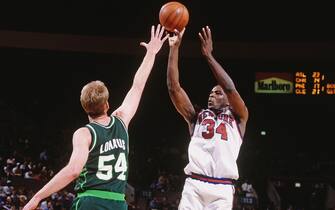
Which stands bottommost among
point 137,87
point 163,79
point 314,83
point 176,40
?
point 137,87

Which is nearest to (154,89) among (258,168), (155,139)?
(155,139)

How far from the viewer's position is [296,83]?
20.9m

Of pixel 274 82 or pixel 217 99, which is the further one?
pixel 274 82

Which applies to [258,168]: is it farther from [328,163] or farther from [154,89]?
[154,89]

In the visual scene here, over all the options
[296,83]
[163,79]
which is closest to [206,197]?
[296,83]

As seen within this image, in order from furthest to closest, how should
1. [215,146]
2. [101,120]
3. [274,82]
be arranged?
[274,82], [215,146], [101,120]

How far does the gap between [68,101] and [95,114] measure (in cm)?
2008

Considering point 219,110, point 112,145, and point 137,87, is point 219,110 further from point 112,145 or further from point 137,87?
point 112,145

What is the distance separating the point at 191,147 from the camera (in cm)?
554

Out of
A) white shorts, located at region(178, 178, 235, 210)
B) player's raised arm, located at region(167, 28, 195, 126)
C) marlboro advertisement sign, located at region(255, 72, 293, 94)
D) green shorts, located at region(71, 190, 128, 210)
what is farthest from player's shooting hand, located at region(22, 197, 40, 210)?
marlboro advertisement sign, located at region(255, 72, 293, 94)

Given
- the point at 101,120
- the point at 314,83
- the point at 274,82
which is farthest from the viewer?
the point at 274,82

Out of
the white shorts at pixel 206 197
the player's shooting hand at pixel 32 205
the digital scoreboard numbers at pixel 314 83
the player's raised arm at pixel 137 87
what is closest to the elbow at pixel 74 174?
the player's shooting hand at pixel 32 205

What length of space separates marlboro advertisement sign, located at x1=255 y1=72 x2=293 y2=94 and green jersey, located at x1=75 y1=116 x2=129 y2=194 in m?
17.8

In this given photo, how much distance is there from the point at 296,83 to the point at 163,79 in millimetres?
5335
